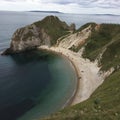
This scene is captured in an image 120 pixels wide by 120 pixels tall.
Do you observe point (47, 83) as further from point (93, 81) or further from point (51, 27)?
point (51, 27)

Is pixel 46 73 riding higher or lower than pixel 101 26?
lower

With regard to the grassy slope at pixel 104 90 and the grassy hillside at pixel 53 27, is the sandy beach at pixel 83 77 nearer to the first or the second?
the grassy slope at pixel 104 90

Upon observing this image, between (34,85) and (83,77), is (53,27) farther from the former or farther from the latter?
(34,85)

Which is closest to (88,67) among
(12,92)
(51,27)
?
(12,92)

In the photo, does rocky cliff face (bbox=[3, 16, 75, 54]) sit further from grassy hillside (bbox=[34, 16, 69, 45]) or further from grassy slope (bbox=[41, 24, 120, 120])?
grassy slope (bbox=[41, 24, 120, 120])

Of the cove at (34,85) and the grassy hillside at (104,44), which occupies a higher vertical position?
the grassy hillside at (104,44)

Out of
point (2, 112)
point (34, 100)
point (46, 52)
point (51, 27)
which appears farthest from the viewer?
point (51, 27)

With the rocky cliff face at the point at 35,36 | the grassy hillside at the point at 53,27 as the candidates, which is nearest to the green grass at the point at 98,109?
the rocky cliff face at the point at 35,36
